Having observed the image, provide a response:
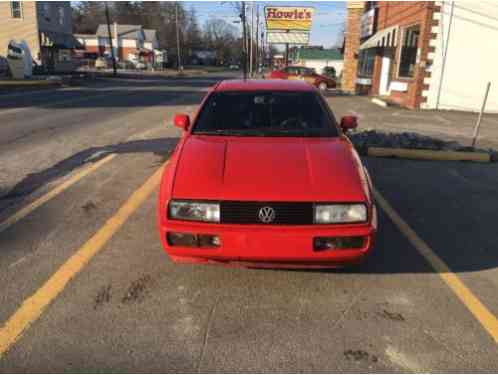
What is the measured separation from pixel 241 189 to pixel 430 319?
1565mm

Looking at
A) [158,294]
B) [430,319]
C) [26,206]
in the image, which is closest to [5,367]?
[158,294]

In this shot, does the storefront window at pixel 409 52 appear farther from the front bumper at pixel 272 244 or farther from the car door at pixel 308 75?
the front bumper at pixel 272 244

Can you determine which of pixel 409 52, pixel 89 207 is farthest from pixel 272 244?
pixel 409 52

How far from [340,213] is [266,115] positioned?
1.64m

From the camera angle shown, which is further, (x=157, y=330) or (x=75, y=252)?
(x=75, y=252)

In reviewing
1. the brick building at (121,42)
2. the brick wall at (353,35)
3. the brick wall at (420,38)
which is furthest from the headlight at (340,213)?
the brick building at (121,42)

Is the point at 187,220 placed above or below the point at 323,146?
below

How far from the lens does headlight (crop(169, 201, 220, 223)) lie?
9.92 feet

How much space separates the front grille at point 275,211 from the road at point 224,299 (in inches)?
23.6

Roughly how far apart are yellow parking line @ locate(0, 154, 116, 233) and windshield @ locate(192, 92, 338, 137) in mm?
2181

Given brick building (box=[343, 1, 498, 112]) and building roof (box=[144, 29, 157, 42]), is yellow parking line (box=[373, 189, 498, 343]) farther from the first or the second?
building roof (box=[144, 29, 157, 42])

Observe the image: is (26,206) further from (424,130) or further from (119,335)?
(424,130)

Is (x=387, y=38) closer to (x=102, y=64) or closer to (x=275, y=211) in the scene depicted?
(x=275, y=211)

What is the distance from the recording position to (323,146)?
374 cm
